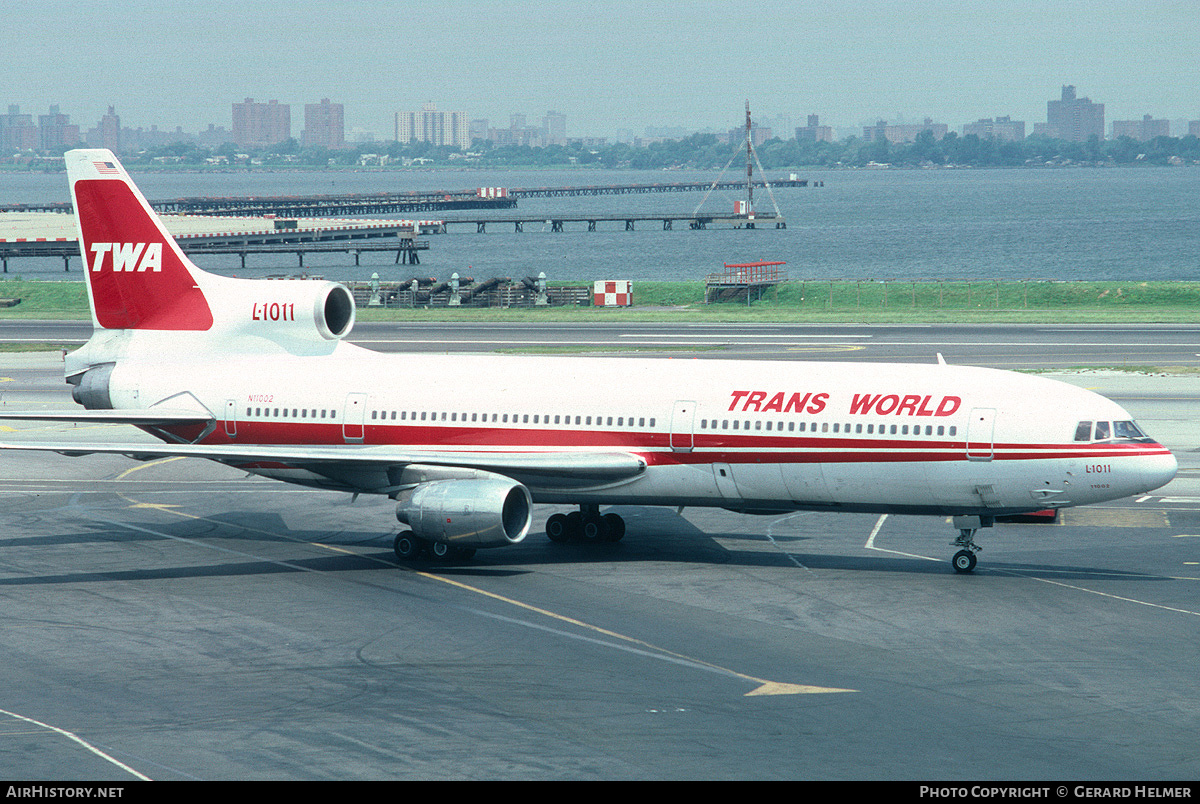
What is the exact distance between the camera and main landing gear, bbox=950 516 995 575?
32.5 metres

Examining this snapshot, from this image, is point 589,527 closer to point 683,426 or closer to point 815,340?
point 683,426

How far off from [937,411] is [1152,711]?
35.7 ft

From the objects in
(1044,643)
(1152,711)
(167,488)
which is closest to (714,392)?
(1044,643)

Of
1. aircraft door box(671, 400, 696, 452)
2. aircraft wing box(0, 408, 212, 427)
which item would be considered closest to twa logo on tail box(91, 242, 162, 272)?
aircraft wing box(0, 408, 212, 427)

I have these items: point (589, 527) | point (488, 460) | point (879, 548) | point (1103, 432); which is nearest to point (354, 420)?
point (488, 460)

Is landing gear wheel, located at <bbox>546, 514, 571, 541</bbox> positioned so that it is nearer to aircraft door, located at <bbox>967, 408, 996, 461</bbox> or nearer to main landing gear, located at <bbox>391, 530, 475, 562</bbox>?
main landing gear, located at <bbox>391, 530, 475, 562</bbox>

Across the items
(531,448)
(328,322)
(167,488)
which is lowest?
(167,488)

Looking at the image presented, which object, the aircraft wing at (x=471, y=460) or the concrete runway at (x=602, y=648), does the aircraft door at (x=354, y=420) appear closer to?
the aircraft wing at (x=471, y=460)

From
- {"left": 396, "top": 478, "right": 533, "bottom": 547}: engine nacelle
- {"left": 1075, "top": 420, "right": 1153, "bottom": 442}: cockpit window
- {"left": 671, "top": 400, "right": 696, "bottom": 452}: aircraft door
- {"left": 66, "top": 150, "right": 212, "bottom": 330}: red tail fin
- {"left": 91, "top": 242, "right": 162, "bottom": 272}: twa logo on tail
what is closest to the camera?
{"left": 1075, "top": 420, "right": 1153, "bottom": 442}: cockpit window

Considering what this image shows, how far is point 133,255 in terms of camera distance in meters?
39.5

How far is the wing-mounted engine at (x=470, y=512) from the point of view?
A: 32250 mm

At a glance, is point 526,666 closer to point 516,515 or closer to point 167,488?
point 516,515

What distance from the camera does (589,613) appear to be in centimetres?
2912

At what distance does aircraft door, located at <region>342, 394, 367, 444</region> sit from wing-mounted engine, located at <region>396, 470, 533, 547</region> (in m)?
4.12
